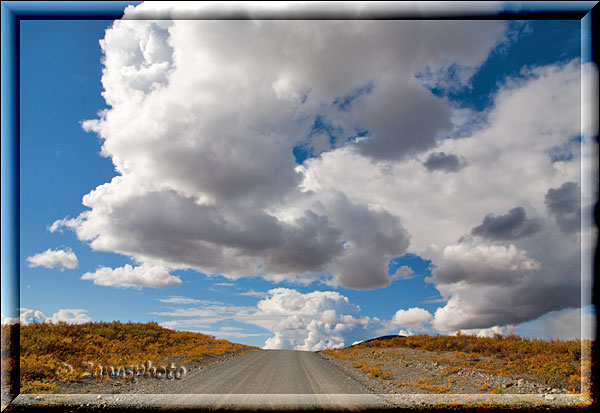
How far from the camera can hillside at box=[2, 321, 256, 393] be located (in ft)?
42.3

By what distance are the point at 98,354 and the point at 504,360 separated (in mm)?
20113

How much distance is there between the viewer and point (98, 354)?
57.9ft

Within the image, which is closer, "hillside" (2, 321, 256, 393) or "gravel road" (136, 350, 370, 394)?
"gravel road" (136, 350, 370, 394)

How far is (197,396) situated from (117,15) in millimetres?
11536

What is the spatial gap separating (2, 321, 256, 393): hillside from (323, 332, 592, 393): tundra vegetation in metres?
10.7

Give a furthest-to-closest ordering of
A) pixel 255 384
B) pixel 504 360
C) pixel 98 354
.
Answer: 1. pixel 98 354
2. pixel 504 360
3. pixel 255 384

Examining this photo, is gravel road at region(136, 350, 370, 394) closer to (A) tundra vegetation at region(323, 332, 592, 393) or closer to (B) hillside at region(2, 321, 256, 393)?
(B) hillside at region(2, 321, 256, 393)

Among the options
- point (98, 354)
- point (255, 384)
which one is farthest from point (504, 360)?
point (98, 354)

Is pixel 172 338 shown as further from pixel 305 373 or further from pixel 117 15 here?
pixel 117 15

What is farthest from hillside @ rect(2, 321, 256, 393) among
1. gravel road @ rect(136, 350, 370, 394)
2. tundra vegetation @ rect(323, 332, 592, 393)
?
tundra vegetation @ rect(323, 332, 592, 393)

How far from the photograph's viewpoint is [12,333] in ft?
29.0

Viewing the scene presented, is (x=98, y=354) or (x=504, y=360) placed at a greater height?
(x=98, y=354)

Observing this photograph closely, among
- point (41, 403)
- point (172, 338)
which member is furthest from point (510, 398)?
point (172, 338)

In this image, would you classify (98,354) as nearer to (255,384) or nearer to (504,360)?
(255,384)
